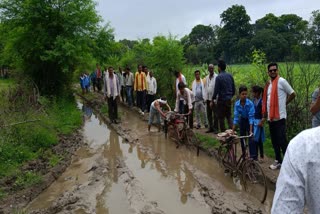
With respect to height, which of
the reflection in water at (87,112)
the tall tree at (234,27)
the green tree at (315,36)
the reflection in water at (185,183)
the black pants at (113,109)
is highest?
the tall tree at (234,27)

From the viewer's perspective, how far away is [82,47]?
57.4ft

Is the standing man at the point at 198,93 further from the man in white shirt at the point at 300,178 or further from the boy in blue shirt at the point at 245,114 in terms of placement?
the man in white shirt at the point at 300,178

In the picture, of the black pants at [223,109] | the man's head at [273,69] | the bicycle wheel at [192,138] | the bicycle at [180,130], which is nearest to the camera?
the man's head at [273,69]

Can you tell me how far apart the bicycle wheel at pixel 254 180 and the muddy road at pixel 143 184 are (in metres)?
0.14

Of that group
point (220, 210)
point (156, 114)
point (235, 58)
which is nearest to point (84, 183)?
point (220, 210)

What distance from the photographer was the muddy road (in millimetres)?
6462

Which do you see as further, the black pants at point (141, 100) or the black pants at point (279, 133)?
the black pants at point (141, 100)

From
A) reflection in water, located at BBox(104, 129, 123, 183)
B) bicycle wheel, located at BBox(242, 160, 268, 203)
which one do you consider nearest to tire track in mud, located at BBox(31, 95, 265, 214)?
reflection in water, located at BBox(104, 129, 123, 183)

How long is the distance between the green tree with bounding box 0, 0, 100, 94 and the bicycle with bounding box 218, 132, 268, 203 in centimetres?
1108

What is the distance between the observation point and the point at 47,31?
17.3 m

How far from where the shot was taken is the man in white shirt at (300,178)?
132 centimetres

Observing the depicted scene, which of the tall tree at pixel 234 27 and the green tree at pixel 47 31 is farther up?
the tall tree at pixel 234 27

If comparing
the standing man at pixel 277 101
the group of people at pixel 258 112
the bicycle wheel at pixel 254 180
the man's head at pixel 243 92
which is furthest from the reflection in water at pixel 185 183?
the man's head at pixel 243 92

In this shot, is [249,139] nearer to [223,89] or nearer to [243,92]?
[243,92]
